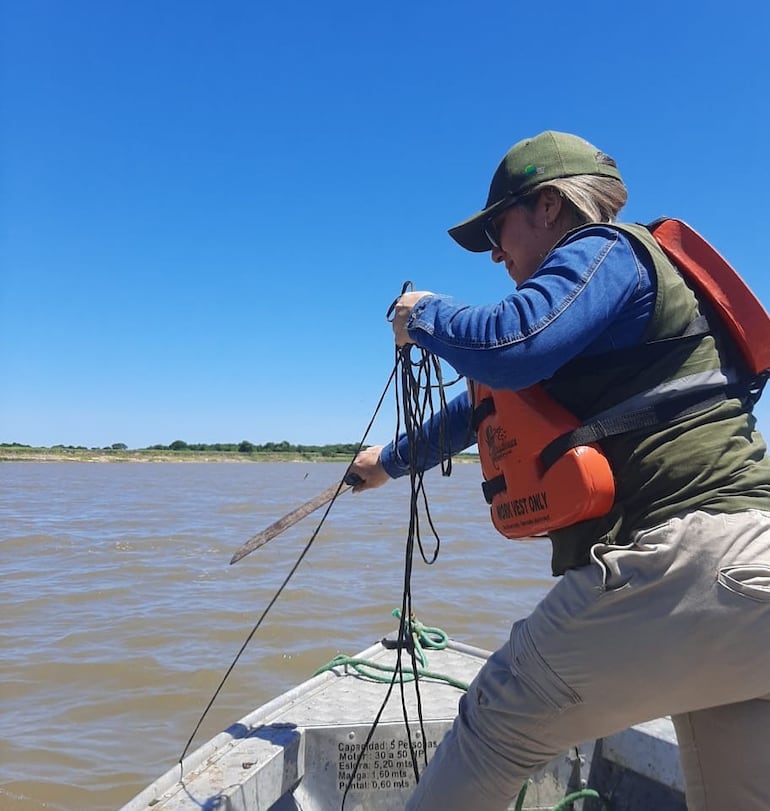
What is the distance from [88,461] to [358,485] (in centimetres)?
5183

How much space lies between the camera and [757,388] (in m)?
1.71

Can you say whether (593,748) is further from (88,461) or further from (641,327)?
(88,461)

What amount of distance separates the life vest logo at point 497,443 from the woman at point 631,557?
0.51 feet

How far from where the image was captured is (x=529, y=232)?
1.87 meters

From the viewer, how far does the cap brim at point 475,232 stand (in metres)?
1.91

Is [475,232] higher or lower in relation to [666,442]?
higher

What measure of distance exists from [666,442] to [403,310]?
701 millimetres

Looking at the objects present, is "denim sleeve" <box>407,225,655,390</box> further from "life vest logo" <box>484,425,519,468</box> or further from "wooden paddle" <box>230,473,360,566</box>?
"wooden paddle" <box>230,473,360,566</box>

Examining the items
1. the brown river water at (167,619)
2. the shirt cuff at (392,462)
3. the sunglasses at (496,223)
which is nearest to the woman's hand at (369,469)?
the shirt cuff at (392,462)

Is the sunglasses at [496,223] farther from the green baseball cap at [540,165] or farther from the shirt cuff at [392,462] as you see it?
the shirt cuff at [392,462]

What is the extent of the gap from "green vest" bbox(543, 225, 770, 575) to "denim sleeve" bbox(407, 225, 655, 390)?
1.8 inches

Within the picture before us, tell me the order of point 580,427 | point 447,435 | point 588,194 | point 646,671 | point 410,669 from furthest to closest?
1. point 410,669
2. point 447,435
3. point 588,194
4. point 580,427
5. point 646,671

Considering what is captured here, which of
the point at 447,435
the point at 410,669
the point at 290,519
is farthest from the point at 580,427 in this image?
the point at 410,669

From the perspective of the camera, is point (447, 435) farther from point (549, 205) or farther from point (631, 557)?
point (631, 557)
